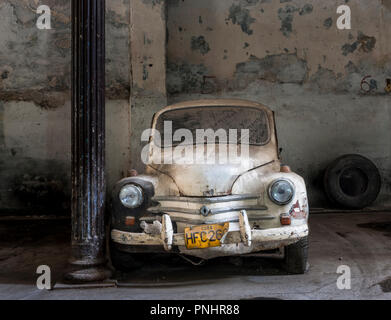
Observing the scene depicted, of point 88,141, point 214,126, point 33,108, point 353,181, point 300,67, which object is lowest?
point 353,181

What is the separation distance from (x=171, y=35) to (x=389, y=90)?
158 inches

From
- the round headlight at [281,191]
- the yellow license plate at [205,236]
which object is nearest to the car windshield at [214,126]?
the round headlight at [281,191]

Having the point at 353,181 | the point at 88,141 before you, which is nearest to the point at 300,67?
the point at 353,181

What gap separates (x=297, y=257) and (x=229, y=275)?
0.58m

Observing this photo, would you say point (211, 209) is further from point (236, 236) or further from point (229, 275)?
point (229, 275)

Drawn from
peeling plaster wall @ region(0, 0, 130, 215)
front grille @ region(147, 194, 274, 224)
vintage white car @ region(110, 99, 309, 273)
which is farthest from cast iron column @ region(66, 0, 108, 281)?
peeling plaster wall @ region(0, 0, 130, 215)

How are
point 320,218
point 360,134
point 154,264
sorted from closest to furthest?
point 154,264 < point 320,218 < point 360,134

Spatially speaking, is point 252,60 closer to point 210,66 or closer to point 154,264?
point 210,66

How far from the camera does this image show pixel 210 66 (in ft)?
25.4

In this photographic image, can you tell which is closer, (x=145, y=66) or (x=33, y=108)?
(x=145, y=66)

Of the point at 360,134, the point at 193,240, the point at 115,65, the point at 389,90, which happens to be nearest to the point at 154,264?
the point at 193,240

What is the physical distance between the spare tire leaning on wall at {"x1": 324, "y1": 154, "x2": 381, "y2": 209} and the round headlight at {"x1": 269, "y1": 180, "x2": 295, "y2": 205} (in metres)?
4.10

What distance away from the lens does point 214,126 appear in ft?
14.0

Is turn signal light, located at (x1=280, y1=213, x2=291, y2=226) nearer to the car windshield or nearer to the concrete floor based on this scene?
the concrete floor
